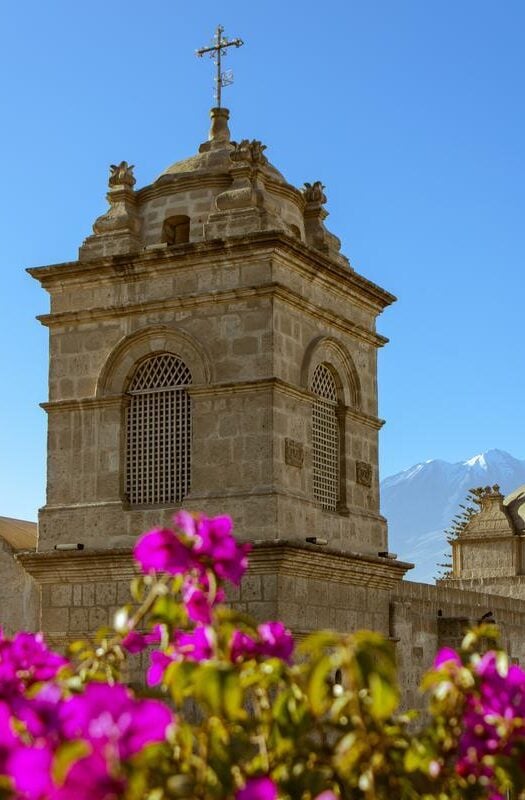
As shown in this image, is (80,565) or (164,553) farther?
(80,565)

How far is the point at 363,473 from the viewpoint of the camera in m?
15.7

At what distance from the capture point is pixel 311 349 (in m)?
14.7

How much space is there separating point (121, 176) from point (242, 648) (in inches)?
459

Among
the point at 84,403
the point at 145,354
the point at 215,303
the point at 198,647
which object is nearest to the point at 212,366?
the point at 215,303

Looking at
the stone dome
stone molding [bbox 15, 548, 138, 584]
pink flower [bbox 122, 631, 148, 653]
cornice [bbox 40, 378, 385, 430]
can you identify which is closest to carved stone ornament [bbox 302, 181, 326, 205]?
the stone dome

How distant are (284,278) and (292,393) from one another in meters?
1.33

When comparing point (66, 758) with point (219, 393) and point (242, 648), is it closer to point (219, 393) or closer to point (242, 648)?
point (242, 648)

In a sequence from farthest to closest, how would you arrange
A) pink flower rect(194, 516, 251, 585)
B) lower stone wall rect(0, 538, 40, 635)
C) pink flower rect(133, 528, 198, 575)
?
→ lower stone wall rect(0, 538, 40, 635) → pink flower rect(194, 516, 251, 585) → pink flower rect(133, 528, 198, 575)

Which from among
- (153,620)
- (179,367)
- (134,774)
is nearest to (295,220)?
(179,367)

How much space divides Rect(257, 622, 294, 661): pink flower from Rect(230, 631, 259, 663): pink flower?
0.09ft

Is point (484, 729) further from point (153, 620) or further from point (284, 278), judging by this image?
point (284, 278)

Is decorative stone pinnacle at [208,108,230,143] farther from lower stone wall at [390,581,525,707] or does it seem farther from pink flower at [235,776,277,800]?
pink flower at [235,776,277,800]

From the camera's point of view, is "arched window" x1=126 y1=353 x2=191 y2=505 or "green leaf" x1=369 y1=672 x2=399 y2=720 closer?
"green leaf" x1=369 y1=672 x2=399 y2=720

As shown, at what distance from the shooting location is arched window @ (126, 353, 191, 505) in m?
14.4
